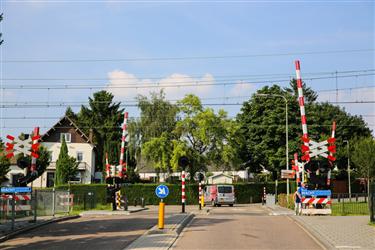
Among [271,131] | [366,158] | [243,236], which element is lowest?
[243,236]

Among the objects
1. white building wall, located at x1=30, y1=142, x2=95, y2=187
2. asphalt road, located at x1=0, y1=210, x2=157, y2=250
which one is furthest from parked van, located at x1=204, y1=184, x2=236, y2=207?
white building wall, located at x1=30, y1=142, x2=95, y2=187

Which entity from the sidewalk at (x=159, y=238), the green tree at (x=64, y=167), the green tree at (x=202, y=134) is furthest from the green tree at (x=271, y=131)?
the sidewalk at (x=159, y=238)

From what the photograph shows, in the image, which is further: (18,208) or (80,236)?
(18,208)

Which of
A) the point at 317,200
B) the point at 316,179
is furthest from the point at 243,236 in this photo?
the point at 316,179

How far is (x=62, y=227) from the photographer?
59.2ft

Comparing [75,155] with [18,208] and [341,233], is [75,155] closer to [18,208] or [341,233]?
[18,208]

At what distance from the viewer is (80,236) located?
15.1 metres

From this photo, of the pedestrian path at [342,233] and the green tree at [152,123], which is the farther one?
the green tree at [152,123]

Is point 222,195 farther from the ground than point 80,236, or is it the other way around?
point 80,236

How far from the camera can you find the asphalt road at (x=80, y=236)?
1302cm

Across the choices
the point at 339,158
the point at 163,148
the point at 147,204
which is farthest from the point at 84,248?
the point at 339,158

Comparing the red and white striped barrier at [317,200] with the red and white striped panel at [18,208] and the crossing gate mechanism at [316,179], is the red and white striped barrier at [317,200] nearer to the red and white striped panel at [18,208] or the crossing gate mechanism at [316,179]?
the crossing gate mechanism at [316,179]

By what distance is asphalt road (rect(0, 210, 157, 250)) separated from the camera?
42.7ft

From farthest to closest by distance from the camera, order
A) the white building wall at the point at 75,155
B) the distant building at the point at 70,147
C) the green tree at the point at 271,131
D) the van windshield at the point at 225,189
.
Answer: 1. the white building wall at the point at 75,155
2. the distant building at the point at 70,147
3. the green tree at the point at 271,131
4. the van windshield at the point at 225,189
